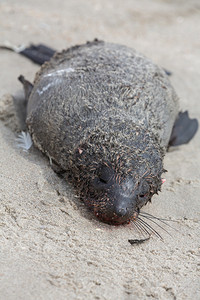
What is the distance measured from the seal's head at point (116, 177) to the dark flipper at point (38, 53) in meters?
2.94

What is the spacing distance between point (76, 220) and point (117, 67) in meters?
1.89

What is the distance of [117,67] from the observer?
14.7ft

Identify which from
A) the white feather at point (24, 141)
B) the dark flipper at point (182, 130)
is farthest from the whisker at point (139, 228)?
the dark flipper at point (182, 130)

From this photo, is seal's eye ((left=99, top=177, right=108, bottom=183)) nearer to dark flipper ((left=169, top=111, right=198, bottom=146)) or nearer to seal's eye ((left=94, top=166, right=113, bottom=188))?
seal's eye ((left=94, top=166, right=113, bottom=188))

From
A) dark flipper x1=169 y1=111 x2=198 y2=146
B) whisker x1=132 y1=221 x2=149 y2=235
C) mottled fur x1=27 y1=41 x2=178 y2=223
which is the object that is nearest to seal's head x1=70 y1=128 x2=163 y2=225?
mottled fur x1=27 y1=41 x2=178 y2=223

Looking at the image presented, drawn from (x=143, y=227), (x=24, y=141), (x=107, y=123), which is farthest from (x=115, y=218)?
(x=24, y=141)

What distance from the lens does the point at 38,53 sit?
6285 millimetres

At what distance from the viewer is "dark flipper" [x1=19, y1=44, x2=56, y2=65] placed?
20.2 feet

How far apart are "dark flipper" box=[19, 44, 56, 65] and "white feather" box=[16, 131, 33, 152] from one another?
6.60 ft

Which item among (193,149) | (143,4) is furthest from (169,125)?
(143,4)

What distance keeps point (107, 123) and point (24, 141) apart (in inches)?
43.5

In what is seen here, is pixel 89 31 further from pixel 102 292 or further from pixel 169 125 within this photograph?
pixel 102 292

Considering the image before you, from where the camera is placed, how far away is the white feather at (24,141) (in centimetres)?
427

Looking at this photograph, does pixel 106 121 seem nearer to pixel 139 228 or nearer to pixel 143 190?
pixel 143 190
